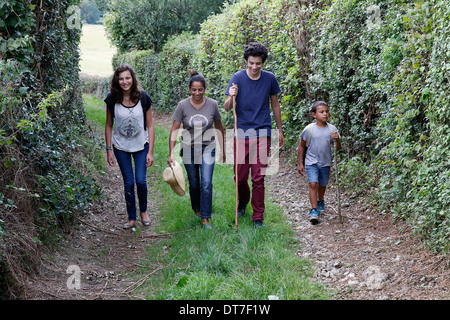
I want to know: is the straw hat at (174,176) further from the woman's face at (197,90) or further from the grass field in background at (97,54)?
the grass field in background at (97,54)

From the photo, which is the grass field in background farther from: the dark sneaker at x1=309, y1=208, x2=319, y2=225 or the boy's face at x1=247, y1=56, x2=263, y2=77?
the dark sneaker at x1=309, y1=208, x2=319, y2=225

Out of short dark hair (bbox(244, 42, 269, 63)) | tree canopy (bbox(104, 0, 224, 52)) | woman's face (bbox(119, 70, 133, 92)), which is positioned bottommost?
woman's face (bbox(119, 70, 133, 92))

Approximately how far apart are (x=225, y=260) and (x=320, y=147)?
2.31 m

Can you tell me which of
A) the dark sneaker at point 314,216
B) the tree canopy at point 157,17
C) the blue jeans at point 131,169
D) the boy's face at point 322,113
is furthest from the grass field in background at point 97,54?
the dark sneaker at point 314,216

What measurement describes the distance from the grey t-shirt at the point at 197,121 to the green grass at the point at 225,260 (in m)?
1.13

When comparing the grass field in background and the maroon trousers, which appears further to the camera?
the grass field in background

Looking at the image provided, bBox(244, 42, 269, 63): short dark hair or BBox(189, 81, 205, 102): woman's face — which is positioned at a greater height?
BBox(244, 42, 269, 63): short dark hair

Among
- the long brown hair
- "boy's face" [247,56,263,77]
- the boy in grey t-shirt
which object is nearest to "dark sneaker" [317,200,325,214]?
the boy in grey t-shirt

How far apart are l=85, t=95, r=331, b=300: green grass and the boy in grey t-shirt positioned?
23.8 inches

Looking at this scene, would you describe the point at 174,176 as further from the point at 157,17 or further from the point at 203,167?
the point at 157,17

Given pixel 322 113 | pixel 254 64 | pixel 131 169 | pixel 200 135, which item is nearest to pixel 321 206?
pixel 322 113

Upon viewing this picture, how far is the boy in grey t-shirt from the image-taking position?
250 inches

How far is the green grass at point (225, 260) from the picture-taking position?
4207mm

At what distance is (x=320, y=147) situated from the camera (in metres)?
6.41
